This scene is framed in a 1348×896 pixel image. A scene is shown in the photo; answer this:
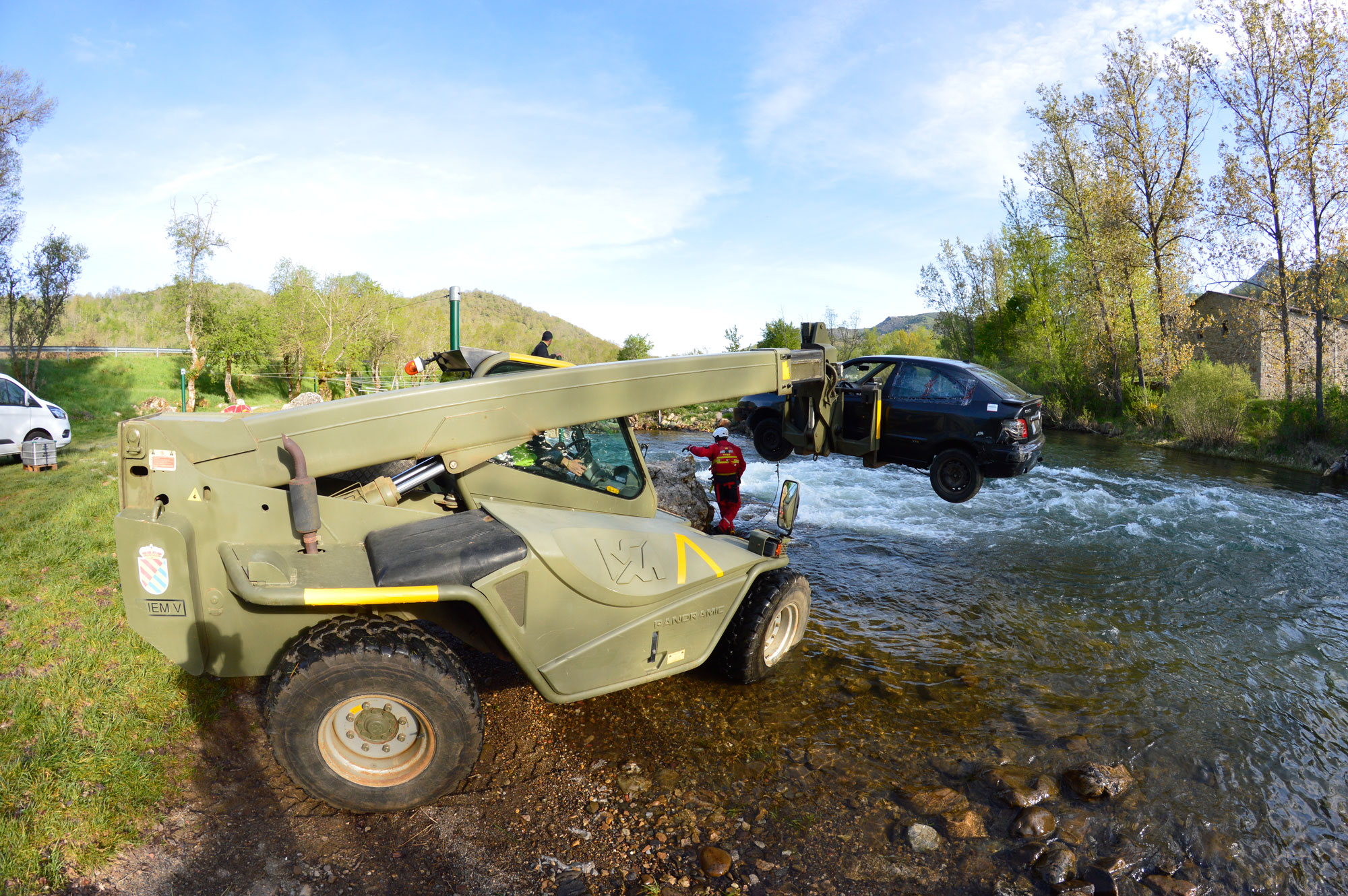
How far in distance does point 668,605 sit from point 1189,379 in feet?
83.3

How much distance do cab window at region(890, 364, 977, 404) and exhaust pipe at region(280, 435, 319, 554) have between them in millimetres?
7115

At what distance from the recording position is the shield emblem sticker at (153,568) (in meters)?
3.41

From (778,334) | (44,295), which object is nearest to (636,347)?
(778,334)

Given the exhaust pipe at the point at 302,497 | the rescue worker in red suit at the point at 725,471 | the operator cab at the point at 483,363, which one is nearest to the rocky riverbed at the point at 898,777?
the exhaust pipe at the point at 302,497

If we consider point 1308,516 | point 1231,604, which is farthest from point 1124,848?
point 1308,516

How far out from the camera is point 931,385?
28.9ft

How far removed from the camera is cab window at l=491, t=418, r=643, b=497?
15.6 ft

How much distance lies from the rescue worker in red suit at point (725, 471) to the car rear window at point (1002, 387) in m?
3.41

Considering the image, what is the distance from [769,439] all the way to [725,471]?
1316mm

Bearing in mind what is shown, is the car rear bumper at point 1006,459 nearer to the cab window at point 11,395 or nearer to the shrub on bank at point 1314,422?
the cab window at point 11,395

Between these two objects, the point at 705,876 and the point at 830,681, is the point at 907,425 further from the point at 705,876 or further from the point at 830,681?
the point at 705,876

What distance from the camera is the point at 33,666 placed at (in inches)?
182

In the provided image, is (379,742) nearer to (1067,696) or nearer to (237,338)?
(1067,696)

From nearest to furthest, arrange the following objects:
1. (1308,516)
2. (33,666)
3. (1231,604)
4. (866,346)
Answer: (33,666), (1231,604), (1308,516), (866,346)
